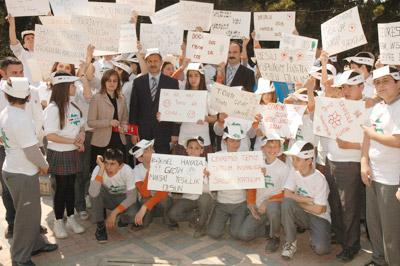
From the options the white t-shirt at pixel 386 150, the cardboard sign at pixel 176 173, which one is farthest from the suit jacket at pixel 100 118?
the white t-shirt at pixel 386 150

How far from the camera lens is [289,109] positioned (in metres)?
5.71

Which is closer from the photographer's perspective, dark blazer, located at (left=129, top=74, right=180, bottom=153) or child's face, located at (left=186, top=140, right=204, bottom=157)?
child's face, located at (left=186, top=140, right=204, bottom=157)

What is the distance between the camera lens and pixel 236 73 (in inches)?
276

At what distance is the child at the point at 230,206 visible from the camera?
5645mm

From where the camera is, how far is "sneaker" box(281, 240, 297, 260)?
16.8 ft

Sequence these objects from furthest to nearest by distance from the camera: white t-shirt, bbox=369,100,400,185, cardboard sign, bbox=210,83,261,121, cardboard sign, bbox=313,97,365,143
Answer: cardboard sign, bbox=210,83,261,121 < cardboard sign, bbox=313,97,365,143 < white t-shirt, bbox=369,100,400,185

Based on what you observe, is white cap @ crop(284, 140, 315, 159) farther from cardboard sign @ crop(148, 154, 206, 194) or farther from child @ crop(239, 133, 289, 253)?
cardboard sign @ crop(148, 154, 206, 194)

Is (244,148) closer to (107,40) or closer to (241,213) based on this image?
(241,213)

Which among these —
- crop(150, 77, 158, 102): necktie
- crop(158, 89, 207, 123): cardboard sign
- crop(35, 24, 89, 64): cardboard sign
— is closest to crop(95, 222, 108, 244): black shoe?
crop(158, 89, 207, 123): cardboard sign

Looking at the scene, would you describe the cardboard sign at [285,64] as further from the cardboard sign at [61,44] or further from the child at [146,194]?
the cardboard sign at [61,44]

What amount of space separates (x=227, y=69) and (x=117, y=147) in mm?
2225

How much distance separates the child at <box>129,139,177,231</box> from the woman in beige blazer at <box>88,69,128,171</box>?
434mm

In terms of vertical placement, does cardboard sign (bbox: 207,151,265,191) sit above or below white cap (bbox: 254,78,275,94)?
below

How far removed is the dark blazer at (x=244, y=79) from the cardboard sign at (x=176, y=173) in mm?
1890
